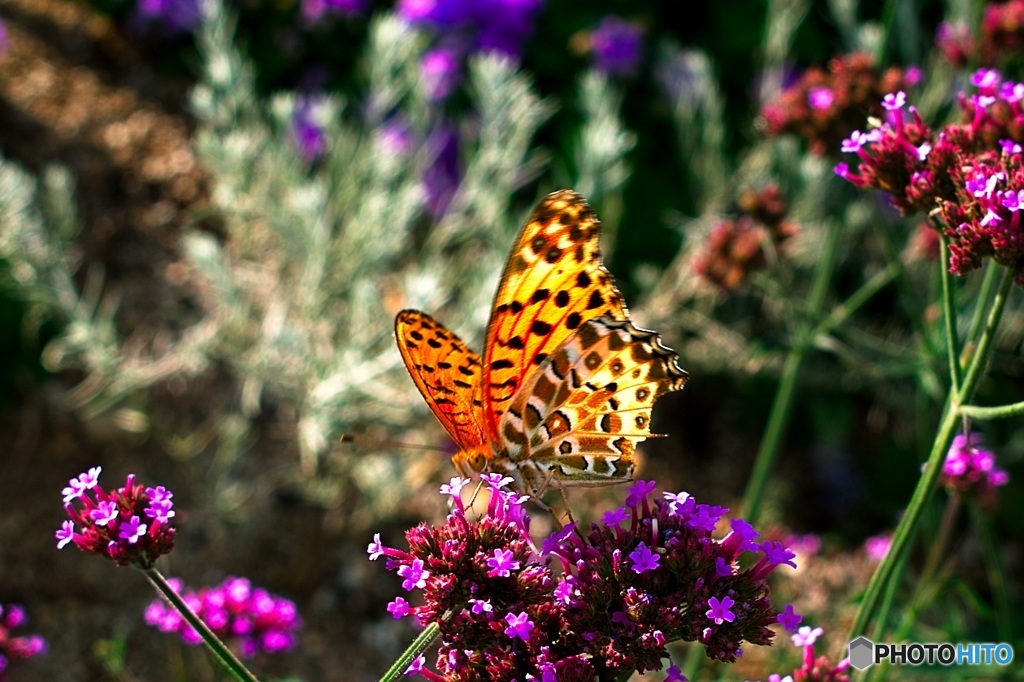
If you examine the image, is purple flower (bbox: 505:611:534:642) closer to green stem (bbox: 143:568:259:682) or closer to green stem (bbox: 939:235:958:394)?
green stem (bbox: 143:568:259:682)

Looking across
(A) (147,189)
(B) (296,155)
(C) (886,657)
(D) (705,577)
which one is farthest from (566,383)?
(A) (147,189)

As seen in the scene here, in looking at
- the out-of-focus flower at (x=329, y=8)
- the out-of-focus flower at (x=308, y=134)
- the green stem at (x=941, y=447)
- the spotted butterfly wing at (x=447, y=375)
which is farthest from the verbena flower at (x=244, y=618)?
the out-of-focus flower at (x=329, y=8)

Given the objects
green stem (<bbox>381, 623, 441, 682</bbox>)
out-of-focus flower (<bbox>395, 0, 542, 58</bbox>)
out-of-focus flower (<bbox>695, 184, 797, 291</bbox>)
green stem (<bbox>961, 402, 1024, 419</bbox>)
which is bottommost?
green stem (<bbox>381, 623, 441, 682</bbox>)

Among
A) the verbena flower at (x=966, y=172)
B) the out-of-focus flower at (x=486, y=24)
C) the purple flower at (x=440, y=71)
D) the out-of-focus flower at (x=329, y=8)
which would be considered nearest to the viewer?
the verbena flower at (x=966, y=172)

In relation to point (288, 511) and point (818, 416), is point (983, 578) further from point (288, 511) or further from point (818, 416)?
point (288, 511)

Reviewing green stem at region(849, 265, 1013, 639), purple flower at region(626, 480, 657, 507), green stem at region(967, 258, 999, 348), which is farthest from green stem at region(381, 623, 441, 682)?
green stem at region(967, 258, 999, 348)

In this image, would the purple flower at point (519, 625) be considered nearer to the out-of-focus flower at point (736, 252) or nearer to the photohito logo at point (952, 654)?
the photohito logo at point (952, 654)
